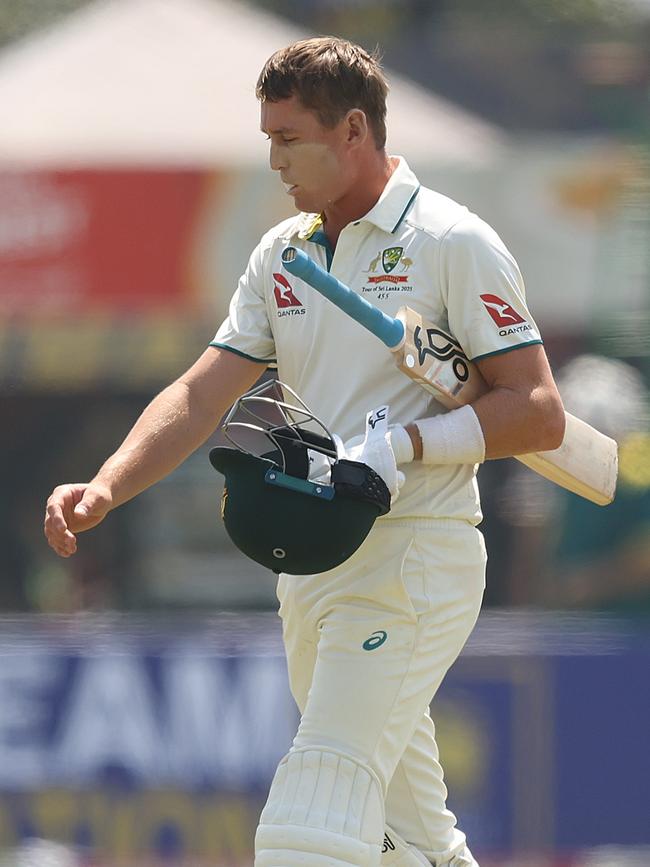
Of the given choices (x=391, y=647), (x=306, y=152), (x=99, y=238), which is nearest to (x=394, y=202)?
(x=306, y=152)

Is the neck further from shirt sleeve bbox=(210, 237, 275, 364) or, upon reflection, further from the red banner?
the red banner

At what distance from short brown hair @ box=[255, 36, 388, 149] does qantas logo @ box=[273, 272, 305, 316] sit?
36 centimetres

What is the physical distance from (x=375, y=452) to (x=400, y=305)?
33 centimetres

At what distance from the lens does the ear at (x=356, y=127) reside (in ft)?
11.5

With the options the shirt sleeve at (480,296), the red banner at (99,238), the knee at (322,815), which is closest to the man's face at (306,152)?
the shirt sleeve at (480,296)

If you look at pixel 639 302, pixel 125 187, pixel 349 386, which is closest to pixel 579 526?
pixel 639 302

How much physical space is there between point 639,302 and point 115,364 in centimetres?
205

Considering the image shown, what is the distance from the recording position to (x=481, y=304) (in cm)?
343

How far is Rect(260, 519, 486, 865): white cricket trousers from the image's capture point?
339 centimetres

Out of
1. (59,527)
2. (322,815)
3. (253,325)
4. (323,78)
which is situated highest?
(323,78)

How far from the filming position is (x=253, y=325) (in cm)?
383

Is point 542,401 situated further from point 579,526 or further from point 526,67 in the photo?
point 526,67

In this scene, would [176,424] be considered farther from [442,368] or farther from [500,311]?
[500,311]

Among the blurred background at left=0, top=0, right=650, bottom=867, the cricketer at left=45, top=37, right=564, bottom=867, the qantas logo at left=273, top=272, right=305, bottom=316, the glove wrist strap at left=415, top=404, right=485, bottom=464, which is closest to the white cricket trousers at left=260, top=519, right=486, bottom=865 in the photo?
the cricketer at left=45, top=37, right=564, bottom=867
